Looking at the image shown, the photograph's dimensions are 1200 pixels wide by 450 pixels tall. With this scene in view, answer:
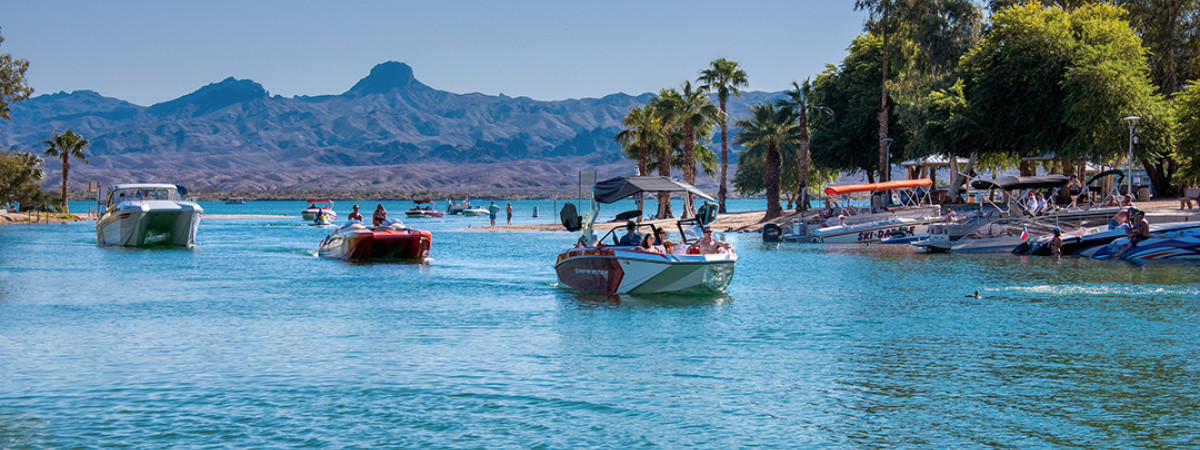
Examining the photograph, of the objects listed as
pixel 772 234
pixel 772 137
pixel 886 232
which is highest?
pixel 772 137

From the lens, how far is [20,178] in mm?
77750

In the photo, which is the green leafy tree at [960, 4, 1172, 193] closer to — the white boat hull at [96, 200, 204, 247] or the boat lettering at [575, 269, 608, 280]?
the boat lettering at [575, 269, 608, 280]

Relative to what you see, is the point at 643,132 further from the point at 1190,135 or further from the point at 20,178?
the point at 20,178

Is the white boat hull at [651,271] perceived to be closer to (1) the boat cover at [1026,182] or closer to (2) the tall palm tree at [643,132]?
(1) the boat cover at [1026,182]

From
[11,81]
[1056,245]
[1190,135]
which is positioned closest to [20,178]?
[11,81]

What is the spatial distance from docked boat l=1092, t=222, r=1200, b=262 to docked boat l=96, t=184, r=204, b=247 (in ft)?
133

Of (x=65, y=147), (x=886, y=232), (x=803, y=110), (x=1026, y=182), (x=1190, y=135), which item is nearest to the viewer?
(x=1190, y=135)

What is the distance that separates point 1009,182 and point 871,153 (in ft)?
87.0

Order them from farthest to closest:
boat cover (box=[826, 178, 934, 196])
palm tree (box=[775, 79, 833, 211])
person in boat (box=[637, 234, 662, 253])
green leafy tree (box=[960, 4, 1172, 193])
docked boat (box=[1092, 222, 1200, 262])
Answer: palm tree (box=[775, 79, 833, 211])
boat cover (box=[826, 178, 934, 196])
green leafy tree (box=[960, 4, 1172, 193])
docked boat (box=[1092, 222, 1200, 262])
person in boat (box=[637, 234, 662, 253])

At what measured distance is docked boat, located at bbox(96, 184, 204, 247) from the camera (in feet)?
157

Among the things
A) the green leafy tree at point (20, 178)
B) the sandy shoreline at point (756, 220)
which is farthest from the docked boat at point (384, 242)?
the green leafy tree at point (20, 178)

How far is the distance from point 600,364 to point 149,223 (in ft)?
125

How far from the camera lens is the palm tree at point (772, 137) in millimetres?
73562

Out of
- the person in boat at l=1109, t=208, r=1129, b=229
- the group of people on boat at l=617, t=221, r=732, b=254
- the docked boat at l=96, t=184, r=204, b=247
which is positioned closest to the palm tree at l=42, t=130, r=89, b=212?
the docked boat at l=96, t=184, r=204, b=247
